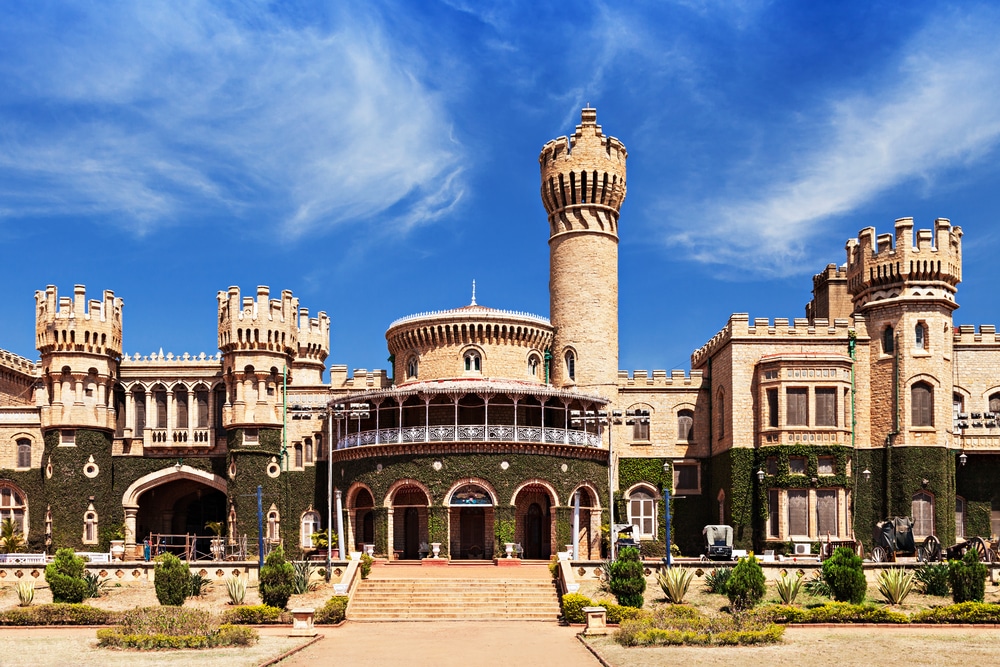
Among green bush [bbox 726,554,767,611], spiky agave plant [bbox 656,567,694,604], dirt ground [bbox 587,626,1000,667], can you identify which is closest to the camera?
dirt ground [bbox 587,626,1000,667]

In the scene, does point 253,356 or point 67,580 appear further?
point 253,356

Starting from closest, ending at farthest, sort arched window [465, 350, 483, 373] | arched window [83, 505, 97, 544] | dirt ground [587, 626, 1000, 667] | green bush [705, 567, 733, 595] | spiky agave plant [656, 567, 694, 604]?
dirt ground [587, 626, 1000, 667], spiky agave plant [656, 567, 694, 604], green bush [705, 567, 733, 595], arched window [83, 505, 97, 544], arched window [465, 350, 483, 373]

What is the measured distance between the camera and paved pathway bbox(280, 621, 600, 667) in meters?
28.5

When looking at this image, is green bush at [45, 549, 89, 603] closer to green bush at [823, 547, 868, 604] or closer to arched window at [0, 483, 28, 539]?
arched window at [0, 483, 28, 539]

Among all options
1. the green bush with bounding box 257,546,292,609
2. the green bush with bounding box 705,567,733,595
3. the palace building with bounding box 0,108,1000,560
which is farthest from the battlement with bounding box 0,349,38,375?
the green bush with bounding box 705,567,733,595

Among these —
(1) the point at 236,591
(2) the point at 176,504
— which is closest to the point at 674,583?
(1) the point at 236,591

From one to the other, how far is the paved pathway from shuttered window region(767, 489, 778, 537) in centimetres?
1776

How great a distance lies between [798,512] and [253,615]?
26312 millimetres

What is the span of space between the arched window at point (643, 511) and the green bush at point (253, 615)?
25.1m

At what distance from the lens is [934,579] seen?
3941cm

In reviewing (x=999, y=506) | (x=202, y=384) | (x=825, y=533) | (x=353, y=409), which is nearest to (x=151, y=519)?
(x=202, y=384)

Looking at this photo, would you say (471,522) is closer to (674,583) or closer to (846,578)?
(674,583)

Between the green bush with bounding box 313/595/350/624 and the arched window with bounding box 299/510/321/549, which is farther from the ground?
the arched window with bounding box 299/510/321/549

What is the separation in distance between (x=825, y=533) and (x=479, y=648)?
24.9 m
